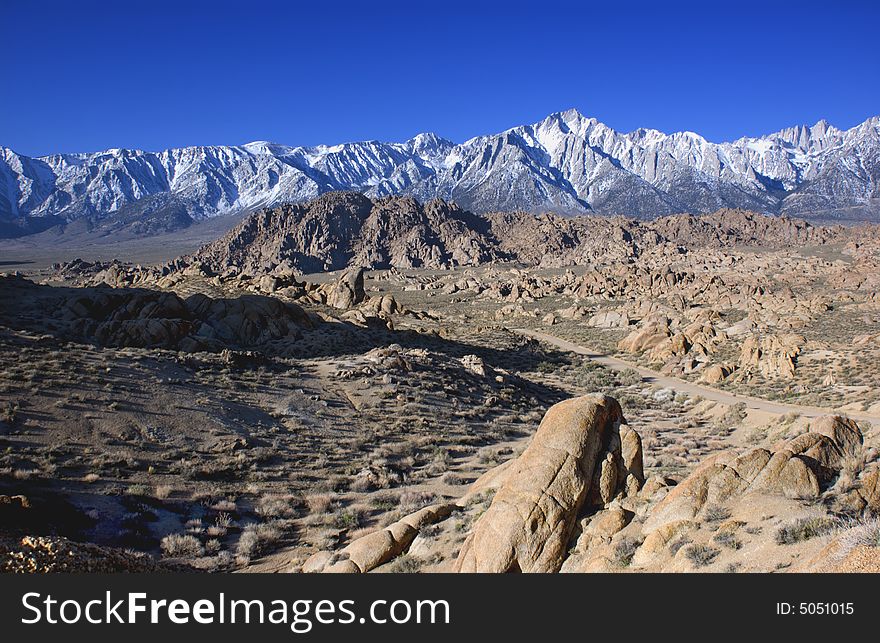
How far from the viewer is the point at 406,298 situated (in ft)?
325

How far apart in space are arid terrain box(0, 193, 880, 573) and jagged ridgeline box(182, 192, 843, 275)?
106292 millimetres

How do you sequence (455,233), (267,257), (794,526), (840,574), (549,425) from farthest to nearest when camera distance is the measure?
1. (455,233)
2. (267,257)
3. (549,425)
4. (794,526)
5. (840,574)

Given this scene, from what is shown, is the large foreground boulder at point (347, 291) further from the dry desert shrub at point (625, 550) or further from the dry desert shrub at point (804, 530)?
the dry desert shrub at point (804, 530)

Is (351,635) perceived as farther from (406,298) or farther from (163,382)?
(406,298)

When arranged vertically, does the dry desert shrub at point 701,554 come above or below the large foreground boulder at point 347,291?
below

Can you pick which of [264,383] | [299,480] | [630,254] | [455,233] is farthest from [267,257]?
[299,480]

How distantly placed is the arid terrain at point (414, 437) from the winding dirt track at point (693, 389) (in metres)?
0.35

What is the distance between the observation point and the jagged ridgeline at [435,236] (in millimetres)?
161500

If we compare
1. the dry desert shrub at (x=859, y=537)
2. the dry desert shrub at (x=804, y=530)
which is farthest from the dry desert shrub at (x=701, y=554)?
the dry desert shrub at (x=859, y=537)

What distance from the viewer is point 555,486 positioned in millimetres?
8727

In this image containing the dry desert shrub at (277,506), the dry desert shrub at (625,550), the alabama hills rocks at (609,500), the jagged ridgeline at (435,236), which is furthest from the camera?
the jagged ridgeline at (435,236)

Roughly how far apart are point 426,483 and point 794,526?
11.2 metres

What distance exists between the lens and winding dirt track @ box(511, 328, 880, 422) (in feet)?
78.9

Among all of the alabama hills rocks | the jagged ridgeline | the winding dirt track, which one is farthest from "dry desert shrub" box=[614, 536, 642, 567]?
the jagged ridgeline
